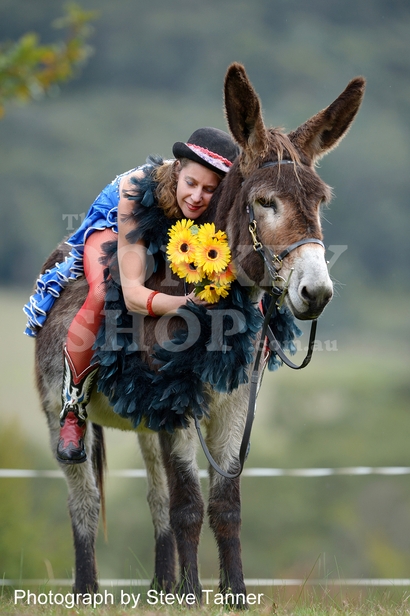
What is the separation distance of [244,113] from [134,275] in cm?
83

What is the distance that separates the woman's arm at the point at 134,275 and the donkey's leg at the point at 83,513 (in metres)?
1.25

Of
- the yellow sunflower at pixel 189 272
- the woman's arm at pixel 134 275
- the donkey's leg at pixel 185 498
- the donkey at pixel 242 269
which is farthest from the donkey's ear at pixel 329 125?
the donkey's leg at pixel 185 498

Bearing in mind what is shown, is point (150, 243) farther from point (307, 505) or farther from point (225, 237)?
point (307, 505)

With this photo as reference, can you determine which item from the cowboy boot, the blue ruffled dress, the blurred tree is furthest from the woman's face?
the cowboy boot

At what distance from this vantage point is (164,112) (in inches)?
843

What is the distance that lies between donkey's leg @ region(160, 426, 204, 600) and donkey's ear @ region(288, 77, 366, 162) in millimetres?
1334

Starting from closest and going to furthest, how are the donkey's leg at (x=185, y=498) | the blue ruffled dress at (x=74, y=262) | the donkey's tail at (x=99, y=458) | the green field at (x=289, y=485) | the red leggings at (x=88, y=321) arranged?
the donkey's leg at (x=185, y=498)
the red leggings at (x=88, y=321)
the blue ruffled dress at (x=74, y=262)
the donkey's tail at (x=99, y=458)
the green field at (x=289, y=485)

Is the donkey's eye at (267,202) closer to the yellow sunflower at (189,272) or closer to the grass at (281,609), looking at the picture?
the yellow sunflower at (189,272)

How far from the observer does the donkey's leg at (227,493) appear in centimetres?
339

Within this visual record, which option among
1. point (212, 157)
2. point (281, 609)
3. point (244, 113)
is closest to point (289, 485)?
point (281, 609)

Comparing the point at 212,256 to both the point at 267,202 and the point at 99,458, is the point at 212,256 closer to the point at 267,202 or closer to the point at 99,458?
the point at 267,202

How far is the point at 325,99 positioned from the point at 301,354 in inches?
474

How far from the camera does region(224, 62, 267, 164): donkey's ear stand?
3.14 m

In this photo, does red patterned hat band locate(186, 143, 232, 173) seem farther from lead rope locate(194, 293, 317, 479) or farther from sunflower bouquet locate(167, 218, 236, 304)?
lead rope locate(194, 293, 317, 479)
